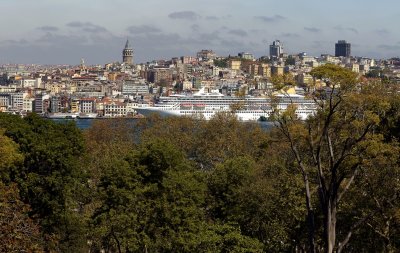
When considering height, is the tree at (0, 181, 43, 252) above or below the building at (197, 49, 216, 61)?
below

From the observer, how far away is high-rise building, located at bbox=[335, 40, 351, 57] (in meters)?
156

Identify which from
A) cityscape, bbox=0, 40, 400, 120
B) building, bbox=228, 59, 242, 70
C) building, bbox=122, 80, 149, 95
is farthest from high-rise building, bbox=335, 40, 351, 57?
building, bbox=122, 80, 149, 95

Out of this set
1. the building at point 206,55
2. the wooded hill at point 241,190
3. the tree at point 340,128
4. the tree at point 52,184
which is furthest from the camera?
the building at point 206,55

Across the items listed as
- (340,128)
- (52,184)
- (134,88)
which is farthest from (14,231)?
(134,88)

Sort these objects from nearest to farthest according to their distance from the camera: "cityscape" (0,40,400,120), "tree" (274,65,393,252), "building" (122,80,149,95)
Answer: "tree" (274,65,393,252) → "cityscape" (0,40,400,120) → "building" (122,80,149,95)

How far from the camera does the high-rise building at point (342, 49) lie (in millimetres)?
155500

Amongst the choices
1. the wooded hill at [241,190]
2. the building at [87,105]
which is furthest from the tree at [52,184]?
the building at [87,105]

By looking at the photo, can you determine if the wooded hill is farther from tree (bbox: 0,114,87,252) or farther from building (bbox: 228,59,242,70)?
building (bbox: 228,59,242,70)

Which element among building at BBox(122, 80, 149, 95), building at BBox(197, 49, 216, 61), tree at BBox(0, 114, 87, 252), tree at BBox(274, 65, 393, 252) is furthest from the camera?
building at BBox(197, 49, 216, 61)

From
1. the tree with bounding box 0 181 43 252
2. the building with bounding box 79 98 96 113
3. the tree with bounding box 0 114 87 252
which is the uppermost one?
the tree with bounding box 0 181 43 252

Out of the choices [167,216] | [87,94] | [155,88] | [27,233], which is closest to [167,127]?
[167,216]

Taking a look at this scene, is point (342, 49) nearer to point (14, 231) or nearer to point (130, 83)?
point (130, 83)

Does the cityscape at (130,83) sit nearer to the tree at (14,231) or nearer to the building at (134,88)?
the building at (134,88)

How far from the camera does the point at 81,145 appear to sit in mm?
14836
